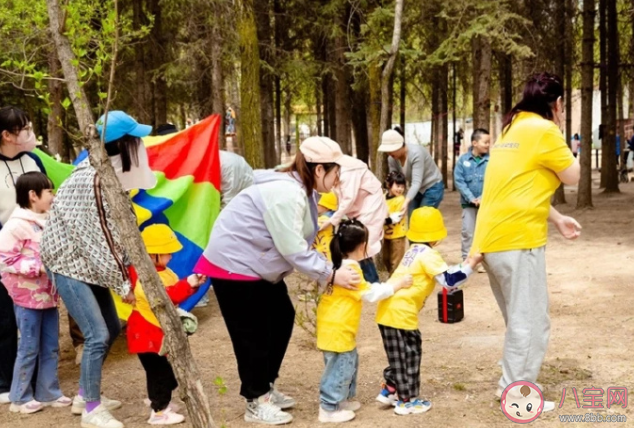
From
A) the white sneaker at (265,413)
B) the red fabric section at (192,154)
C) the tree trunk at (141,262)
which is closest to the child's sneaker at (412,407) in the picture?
the white sneaker at (265,413)

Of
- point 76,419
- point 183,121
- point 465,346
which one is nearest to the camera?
point 76,419

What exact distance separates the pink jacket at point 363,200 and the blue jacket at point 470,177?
1438 mm

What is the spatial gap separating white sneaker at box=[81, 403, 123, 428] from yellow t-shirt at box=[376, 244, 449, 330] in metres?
1.81

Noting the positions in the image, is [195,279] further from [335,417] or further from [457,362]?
[457,362]

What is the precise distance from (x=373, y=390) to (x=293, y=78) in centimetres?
1300

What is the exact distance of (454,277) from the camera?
172 inches

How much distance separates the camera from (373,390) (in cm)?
518

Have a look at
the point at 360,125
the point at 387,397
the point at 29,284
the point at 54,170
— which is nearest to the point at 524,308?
the point at 387,397

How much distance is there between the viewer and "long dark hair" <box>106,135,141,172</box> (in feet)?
14.5

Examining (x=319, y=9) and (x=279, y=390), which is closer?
(x=279, y=390)

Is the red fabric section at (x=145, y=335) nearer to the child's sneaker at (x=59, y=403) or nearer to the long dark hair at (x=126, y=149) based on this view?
the long dark hair at (x=126, y=149)

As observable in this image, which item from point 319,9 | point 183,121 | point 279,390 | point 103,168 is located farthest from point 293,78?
point 103,168

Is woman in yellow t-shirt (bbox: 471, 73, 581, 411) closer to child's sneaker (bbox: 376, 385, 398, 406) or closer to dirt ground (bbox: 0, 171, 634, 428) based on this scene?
dirt ground (bbox: 0, 171, 634, 428)

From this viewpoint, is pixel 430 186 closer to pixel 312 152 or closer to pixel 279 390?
pixel 279 390
